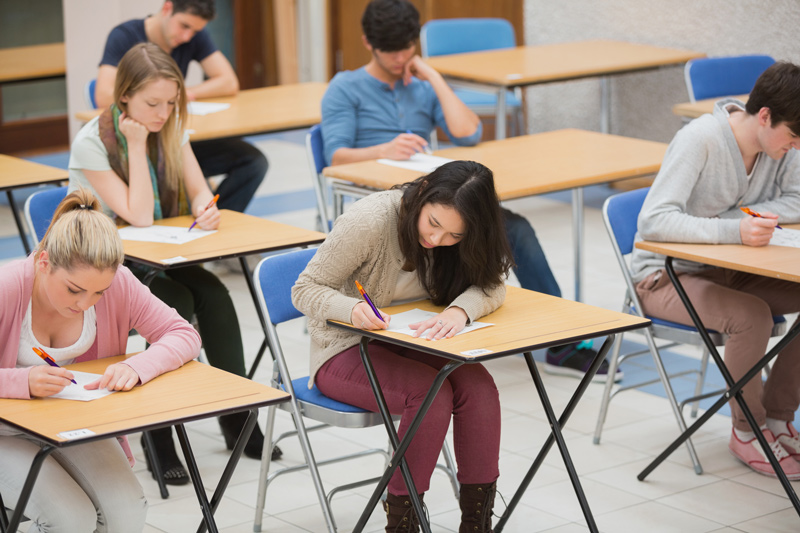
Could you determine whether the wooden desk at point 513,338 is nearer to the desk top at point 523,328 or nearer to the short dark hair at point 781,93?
the desk top at point 523,328

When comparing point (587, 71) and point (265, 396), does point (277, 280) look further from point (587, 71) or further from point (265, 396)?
point (587, 71)

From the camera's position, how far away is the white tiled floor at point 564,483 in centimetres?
290

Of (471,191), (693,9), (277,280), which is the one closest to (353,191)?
(277,280)

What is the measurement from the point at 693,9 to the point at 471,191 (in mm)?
4351

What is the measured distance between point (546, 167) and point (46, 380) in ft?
7.50

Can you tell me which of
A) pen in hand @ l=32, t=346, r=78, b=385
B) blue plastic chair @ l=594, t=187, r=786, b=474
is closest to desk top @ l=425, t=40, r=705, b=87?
blue plastic chair @ l=594, t=187, r=786, b=474

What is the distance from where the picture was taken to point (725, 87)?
5262mm

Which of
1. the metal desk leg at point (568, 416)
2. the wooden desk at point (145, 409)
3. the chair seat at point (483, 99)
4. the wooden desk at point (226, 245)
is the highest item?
the chair seat at point (483, 99)

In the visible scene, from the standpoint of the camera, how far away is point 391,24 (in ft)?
13.4

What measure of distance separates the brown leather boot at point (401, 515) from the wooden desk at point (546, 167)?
1258 millimetres

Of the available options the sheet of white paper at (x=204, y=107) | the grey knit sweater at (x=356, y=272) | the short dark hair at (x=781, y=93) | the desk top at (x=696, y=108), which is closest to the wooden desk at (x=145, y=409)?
the grey knit sweater at (x=356, y=272)

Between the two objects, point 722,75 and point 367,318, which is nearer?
point 367,318

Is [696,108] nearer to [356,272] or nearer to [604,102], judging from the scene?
[604,102]

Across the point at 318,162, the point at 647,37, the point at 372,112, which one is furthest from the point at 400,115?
the point at 647,37
